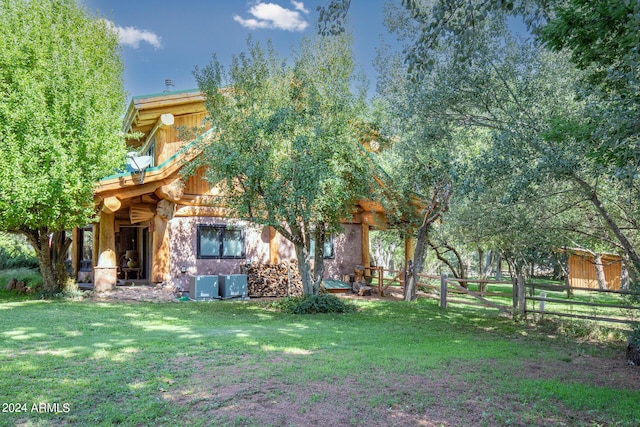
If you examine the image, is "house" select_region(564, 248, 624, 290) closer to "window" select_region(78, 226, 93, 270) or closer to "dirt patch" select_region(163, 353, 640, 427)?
"dirt patch" select_region(163, 353, 640, 427)

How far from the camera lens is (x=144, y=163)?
1283 centimetres

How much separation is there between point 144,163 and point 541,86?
1043 cm

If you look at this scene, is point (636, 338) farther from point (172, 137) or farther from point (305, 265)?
point (172, 137)

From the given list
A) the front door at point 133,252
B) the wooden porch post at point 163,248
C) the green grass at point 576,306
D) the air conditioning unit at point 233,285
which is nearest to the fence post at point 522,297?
the green grass at point 576,306

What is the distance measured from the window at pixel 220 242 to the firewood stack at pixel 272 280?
3.08 ft

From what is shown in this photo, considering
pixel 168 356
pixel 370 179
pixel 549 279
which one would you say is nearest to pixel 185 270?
pixel 370 179

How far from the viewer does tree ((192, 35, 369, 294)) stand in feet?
33.1

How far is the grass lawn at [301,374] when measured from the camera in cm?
416

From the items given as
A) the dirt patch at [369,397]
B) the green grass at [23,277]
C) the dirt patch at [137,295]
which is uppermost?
the green grass at [23,277]

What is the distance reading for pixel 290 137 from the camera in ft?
34.1

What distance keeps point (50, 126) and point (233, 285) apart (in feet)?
22.2

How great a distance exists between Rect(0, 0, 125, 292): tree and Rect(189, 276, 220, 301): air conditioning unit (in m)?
3.61

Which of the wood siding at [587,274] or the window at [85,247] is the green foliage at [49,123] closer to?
the window at [85,247]

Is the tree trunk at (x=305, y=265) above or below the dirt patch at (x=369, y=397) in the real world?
above
